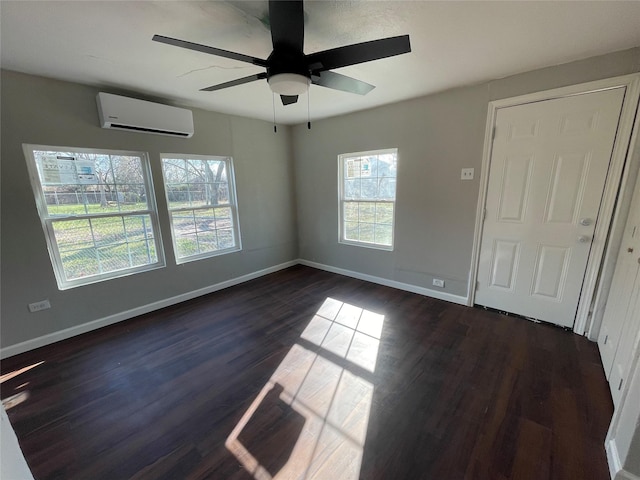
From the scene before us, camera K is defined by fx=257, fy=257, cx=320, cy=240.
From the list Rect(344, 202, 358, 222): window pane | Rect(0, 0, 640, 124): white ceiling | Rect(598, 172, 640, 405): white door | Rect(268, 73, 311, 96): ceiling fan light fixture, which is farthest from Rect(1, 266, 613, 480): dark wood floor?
Rect(0, 0, 640, 124): white ceiling

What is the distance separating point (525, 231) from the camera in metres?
2.52

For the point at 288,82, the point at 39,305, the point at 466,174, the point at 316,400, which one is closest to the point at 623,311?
the point at 466,174

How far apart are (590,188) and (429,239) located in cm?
142

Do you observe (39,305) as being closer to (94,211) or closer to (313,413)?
(94,211)

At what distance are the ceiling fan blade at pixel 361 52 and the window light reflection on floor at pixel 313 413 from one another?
2.08 m

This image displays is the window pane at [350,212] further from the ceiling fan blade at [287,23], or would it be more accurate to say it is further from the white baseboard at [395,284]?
the ceiling fan blade at [287,23]

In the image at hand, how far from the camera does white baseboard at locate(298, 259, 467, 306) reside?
3061 mm

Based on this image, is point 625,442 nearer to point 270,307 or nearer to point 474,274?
point 474,274

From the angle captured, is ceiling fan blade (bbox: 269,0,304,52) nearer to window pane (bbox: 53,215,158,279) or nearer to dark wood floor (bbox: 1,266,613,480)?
dark wood floor (bbox: 1,266,613,480)

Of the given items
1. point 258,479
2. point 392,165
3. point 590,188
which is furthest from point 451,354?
point 392,165

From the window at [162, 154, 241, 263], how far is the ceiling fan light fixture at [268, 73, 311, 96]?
2.11 metres

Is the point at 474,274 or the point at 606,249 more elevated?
the point at 606,249

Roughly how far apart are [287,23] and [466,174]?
2.33 m

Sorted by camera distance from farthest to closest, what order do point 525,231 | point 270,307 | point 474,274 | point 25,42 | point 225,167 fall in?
1. point 225,167
2. point 270,307
3. point 474,274
4. point 525,231
5. point 25,42
